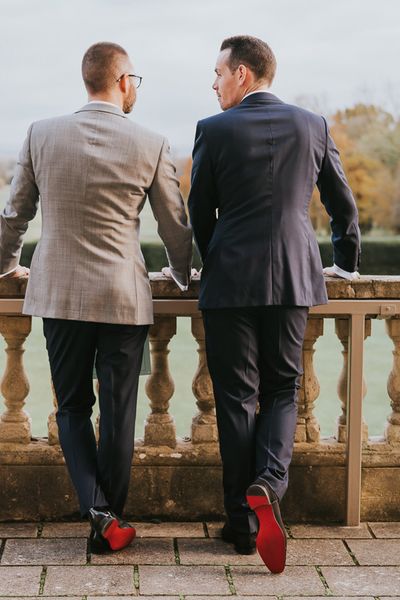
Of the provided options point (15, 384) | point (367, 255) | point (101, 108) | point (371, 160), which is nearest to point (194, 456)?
point (15, 384)

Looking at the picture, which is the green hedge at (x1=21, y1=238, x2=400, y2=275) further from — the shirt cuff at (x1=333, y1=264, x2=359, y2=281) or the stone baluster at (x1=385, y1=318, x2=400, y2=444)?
the shirt cuff at (x1=333, y1=264, x2=359, y2=281)

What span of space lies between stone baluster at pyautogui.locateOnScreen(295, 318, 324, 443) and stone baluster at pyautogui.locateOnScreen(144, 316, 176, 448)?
51cm

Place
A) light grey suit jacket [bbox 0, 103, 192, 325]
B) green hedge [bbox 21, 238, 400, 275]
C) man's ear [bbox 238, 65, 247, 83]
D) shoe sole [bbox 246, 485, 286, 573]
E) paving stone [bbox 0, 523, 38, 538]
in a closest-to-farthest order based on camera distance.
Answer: shoe sole [bbox 246, 485, 286, 573] < light grey suit jacket [bbox 0, 103, 192, 325] < man's ear [bbox 238, 65, 247, 83] < paving stone [bbox 0, 523, 38, 538] < green hedge [bbox 21, 238, 400, 275]

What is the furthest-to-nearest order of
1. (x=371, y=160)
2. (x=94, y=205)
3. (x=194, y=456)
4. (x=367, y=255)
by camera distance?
(x=371, y=160) → (x=367, y=255) → (x=194, y=456) → (x=94, y=205)

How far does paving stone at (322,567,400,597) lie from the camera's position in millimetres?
3090

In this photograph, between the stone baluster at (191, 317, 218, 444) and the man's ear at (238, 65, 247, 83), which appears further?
the stone baluster at (191, 317, 218, 444)

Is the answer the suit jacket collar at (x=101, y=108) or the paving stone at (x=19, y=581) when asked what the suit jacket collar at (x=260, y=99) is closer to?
the suit jacket collar at (x=101, y=108)

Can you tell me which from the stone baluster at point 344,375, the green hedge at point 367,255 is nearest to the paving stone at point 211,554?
the stone baluster at point 344,375

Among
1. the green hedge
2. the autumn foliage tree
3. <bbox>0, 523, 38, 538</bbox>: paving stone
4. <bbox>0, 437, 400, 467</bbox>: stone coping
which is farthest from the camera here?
the autumn foliage tree

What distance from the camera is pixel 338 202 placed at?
3.50m

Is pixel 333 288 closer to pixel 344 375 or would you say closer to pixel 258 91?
pixel 344 375

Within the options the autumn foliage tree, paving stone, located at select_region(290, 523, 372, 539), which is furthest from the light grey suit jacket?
the autumn foliage tree

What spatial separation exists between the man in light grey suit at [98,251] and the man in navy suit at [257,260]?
189 millimetres

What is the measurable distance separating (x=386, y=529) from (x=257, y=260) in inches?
48.3
